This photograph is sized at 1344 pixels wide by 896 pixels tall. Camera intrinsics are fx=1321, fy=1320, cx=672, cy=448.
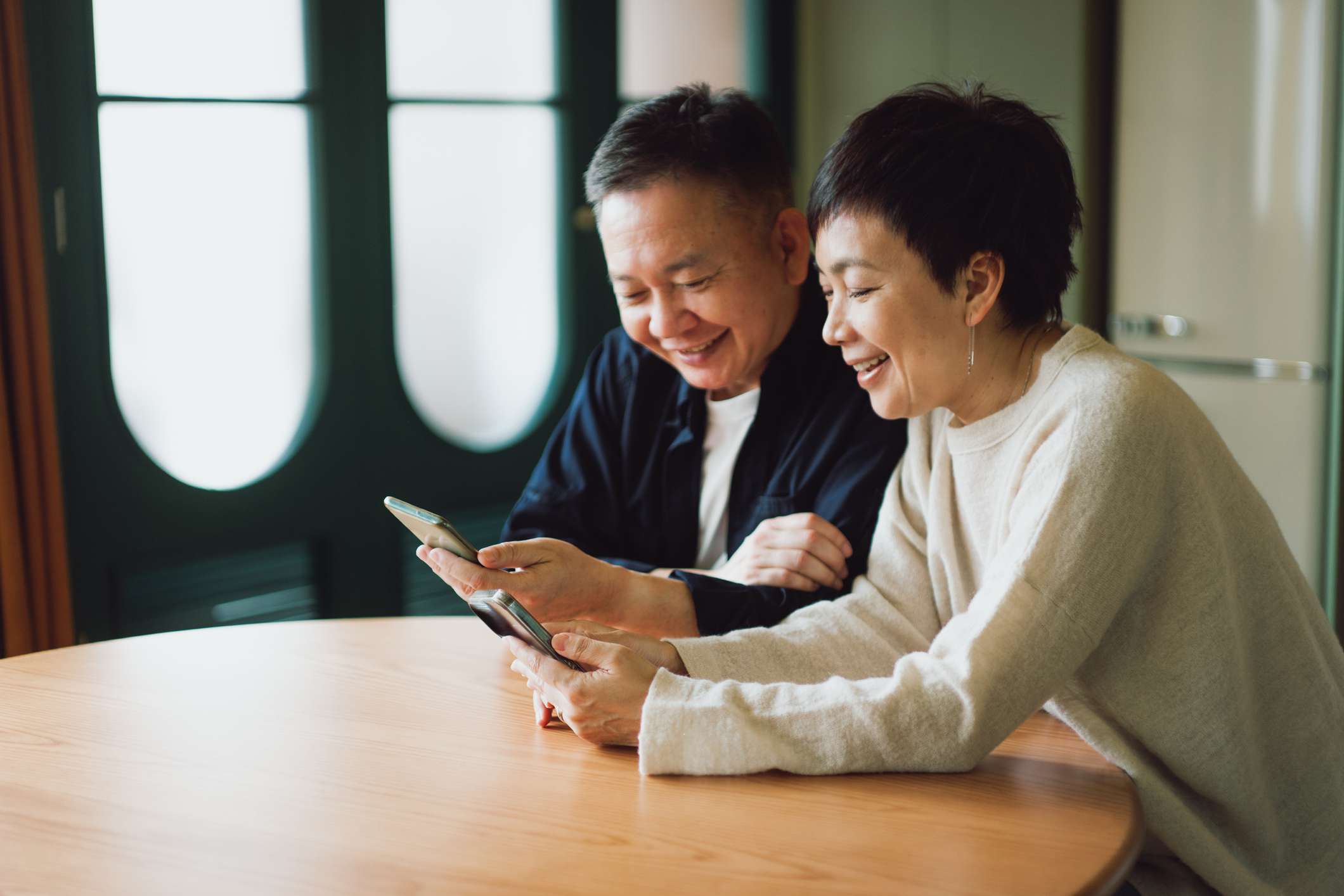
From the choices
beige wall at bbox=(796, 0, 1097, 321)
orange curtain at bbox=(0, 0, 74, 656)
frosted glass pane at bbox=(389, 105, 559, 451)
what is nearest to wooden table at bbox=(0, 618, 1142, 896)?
orange curtain at bbox=(0, 0, 74, 656)

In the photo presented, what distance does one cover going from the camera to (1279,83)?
2.78 meters

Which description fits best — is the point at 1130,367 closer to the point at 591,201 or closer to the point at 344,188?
the point at 591,201

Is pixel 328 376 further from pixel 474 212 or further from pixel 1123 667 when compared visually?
pixel 1123 667

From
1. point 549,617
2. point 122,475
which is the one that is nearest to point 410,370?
point 122,475

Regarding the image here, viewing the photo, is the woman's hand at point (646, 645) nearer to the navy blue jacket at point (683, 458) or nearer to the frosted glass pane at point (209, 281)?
the navy blue jacket at point (683, 458)

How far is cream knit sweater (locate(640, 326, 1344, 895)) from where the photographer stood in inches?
45.9

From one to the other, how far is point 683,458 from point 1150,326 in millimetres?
1738

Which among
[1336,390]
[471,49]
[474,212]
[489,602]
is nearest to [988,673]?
[489,602]

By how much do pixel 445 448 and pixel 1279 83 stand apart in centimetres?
208

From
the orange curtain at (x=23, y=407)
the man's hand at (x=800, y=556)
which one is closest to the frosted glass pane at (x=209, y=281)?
the orange curtain at (x=23, y=407)

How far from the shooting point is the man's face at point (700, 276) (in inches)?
65.2

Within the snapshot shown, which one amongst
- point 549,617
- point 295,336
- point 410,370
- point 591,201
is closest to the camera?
point 549,617

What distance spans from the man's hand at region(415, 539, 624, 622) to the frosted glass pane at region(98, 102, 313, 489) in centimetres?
162

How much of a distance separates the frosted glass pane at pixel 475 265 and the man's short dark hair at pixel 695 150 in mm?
1634
